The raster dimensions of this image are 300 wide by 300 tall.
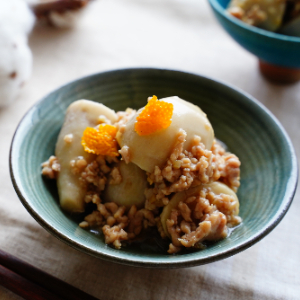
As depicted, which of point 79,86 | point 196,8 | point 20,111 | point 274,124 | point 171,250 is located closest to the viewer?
point 171,250

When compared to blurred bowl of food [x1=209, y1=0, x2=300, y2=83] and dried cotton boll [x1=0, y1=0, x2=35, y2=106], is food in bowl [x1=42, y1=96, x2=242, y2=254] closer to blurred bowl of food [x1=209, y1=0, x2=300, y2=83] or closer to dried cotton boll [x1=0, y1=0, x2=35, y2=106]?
dried cotton boll [x1=0, y1=0, x2=35, y2=106]

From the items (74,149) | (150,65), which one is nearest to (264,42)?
(150,65)

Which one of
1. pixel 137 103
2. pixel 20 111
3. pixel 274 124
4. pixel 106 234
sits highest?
pixel 274 124

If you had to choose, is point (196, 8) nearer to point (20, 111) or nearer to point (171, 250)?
point (20, 111)

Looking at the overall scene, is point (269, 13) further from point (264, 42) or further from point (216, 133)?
point (216, 133)

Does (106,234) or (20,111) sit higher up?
(106,234)

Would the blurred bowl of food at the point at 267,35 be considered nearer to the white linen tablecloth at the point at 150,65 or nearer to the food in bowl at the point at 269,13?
the food in bowl at the point at 269,13

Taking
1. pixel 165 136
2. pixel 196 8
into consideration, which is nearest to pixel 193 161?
pixel 165 136
